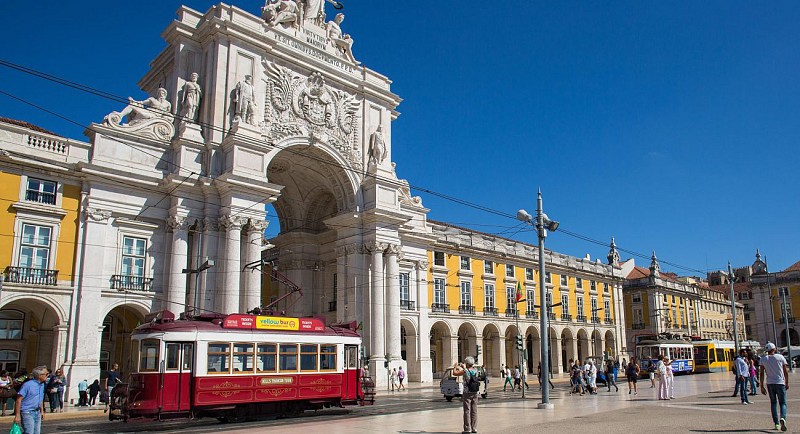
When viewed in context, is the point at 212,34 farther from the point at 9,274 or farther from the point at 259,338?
the point at 259,338

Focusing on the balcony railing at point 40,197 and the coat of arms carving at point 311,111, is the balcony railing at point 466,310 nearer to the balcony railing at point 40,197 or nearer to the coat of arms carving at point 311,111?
the coat of arms carving at point 311,111

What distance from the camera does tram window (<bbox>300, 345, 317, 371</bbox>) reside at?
20.6m

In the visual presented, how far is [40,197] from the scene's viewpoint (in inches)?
1116

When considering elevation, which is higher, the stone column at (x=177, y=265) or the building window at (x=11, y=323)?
the stone column at (x=177, y=265)

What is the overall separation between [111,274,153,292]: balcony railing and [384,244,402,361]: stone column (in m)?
14.1

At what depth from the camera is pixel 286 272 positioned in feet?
144

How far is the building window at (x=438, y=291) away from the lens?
49.2 m

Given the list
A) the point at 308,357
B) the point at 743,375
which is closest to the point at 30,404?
the point at 308,357

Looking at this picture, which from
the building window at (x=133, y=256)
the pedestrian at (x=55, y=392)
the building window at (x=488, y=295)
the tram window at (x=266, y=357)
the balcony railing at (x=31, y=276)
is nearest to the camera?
the tram window at (x=266, y=357)

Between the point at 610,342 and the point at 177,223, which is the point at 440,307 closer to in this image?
the point at 177,223

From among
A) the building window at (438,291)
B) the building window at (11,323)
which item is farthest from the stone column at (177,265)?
the building window at (438,291)

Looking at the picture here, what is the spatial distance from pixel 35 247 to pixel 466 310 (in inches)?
1281

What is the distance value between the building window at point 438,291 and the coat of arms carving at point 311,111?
13541mm

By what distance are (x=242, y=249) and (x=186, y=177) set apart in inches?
183
